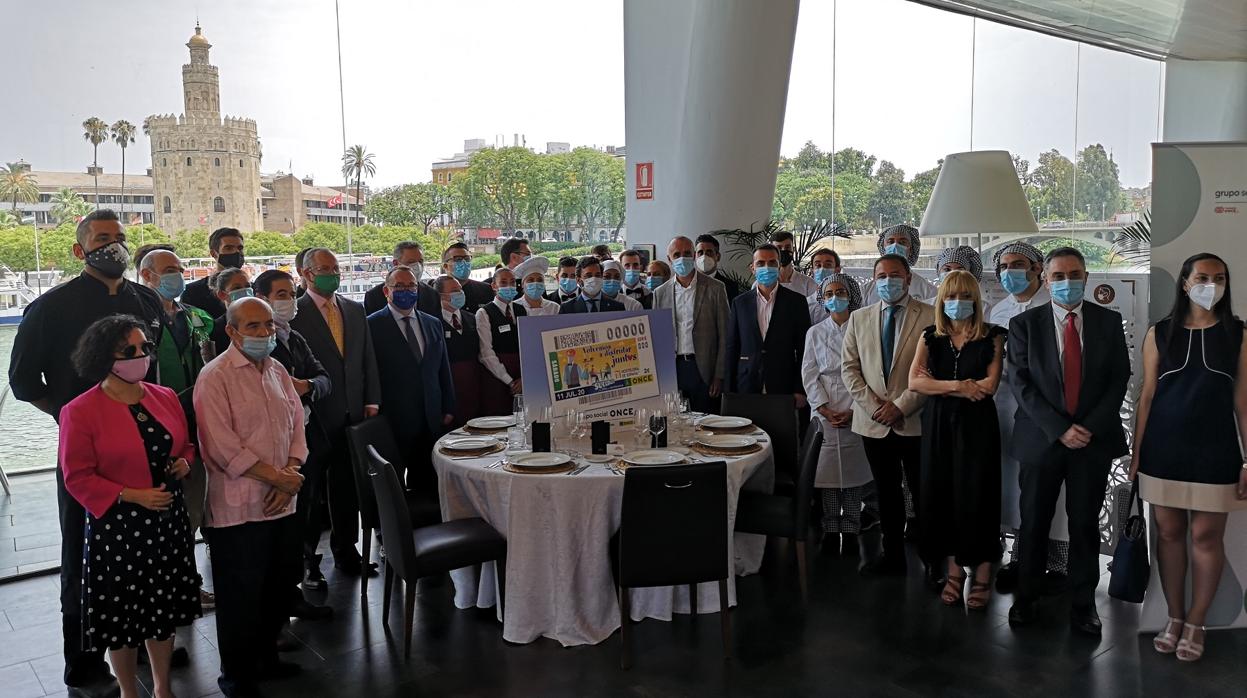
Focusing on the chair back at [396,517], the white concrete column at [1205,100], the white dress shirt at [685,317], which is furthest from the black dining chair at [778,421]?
the white concrete column at [1205,100]

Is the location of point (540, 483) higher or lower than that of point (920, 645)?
higher

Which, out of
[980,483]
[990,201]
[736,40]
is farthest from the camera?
[736,40]

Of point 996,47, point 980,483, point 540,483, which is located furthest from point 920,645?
point 996,47

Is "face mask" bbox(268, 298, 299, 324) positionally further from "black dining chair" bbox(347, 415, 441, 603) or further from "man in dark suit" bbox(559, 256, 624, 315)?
"man in dark suit" bbox(559, 256, 624, 315)

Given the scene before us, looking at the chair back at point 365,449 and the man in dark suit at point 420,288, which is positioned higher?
the man in dark suit at point 420,288

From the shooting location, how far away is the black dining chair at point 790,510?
4.35m

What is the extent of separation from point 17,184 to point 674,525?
544 centimetres

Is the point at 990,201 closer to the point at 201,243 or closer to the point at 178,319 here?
the point at 178,319

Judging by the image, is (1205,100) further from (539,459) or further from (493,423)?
(539,459)

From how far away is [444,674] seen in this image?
3.79 meters

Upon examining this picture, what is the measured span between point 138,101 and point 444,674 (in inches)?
206

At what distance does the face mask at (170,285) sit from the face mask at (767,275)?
3.44m

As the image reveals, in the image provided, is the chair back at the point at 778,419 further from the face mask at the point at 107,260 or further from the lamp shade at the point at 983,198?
the face mask at the point at 107,260

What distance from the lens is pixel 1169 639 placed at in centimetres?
393
